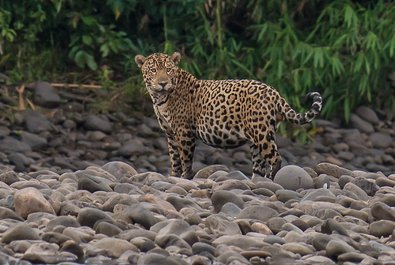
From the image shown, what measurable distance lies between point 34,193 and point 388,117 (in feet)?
27.7

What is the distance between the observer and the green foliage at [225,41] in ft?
57.7

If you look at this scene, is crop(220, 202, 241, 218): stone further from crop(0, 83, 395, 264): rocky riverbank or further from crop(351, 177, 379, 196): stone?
crop(351, 177, 379, 196): stone

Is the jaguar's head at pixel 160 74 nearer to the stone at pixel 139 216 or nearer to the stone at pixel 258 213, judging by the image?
the stone at pixel 258 213

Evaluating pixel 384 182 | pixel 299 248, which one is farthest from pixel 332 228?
pixel 384 182

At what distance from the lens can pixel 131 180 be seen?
40.6 feet

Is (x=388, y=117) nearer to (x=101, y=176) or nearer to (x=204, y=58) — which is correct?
(x=204, y=58)

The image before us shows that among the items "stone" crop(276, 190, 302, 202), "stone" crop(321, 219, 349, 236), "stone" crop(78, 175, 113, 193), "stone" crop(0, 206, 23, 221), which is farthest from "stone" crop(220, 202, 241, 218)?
"stone" crop(0, 206, 23, 221)

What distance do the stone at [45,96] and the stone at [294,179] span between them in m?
5.94

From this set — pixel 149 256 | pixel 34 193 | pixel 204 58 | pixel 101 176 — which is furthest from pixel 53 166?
pixel 149 256

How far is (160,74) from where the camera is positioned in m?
13.2

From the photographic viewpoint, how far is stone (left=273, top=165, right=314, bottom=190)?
12.0 metres

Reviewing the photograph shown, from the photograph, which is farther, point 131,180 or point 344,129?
point 344,129

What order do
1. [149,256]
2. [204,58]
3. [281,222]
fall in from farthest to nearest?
[204,58]
[281,222]
[149,256]

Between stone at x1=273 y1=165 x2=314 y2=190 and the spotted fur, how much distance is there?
47 centimetres
